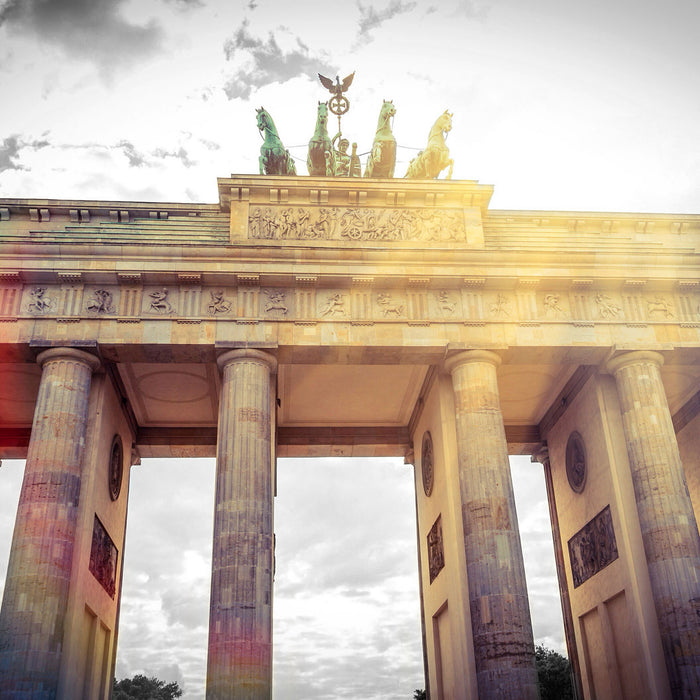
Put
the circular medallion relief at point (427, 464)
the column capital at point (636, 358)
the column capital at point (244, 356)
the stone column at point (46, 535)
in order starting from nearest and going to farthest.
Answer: the stone column at point (46, 535) < the column capital at point (244, 356) < the column capital at point (636, 358) < the circular medallion relief at point (427, 464)

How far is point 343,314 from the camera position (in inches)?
830

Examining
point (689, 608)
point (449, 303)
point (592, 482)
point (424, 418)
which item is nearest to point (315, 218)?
point (449, 303)

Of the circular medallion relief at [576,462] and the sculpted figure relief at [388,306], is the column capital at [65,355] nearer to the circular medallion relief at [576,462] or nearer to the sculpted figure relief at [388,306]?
the sculpted figure relief at [388,306]

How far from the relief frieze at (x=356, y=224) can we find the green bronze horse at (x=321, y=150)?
3.13 m

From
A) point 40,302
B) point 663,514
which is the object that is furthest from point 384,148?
point 663,514

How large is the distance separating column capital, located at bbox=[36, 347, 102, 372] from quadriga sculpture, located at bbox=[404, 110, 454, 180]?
40.4ft

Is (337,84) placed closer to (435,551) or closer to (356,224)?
(356,224)

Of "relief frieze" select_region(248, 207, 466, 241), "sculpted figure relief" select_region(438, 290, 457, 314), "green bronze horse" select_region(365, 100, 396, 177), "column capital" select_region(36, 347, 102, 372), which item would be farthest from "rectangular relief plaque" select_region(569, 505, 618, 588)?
"column capital" select_region(36, 347, 102, 372)

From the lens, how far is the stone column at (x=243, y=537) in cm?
1658

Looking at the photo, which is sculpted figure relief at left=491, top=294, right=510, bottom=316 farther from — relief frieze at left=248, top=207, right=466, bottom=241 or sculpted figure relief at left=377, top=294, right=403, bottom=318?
sculpted figure relief at left=377, top=294, right=403, bottom=318

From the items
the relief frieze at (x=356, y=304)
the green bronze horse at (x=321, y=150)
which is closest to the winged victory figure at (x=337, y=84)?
the green bronze horse at (x=321, y=150)

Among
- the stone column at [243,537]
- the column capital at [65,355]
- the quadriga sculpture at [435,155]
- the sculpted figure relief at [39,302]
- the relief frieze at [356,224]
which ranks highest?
the quadriga sculpture at [435,155]

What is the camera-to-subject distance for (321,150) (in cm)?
2575

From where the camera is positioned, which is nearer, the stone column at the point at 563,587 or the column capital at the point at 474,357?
the column capital at the point at 474,357
